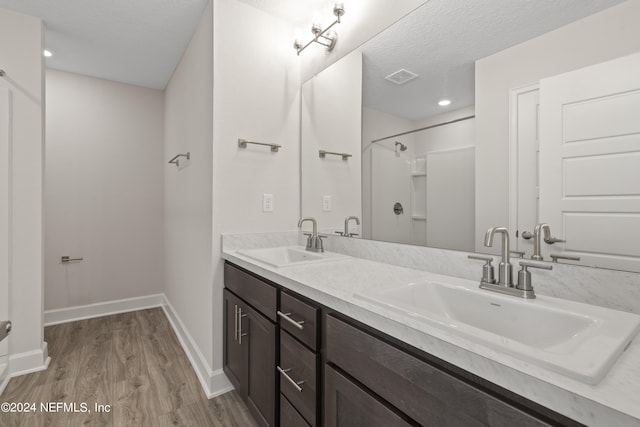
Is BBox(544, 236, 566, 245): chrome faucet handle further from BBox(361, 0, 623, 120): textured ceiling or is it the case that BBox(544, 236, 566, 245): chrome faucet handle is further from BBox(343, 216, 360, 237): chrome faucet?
BBox(343, 216, 360, 237): chrome faucet

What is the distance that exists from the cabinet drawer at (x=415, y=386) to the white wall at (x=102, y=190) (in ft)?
10.4

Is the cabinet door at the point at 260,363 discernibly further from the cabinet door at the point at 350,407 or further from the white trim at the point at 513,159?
the white trim at the point at 513,159

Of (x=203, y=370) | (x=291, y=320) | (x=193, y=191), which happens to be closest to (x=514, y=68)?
(x=291, y=320)

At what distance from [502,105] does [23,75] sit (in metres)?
2.88

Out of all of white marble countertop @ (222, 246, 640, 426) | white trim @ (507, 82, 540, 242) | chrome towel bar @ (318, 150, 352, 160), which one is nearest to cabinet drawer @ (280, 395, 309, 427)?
white marble countertop @ (222, 246, 640, 426)

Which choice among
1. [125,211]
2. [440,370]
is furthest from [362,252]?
[125,211]

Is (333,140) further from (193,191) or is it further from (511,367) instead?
(511,367)

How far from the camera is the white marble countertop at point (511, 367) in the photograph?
45 cm

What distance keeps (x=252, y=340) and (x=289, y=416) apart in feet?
1.34

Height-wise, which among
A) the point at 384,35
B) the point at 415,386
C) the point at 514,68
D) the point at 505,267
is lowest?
the point at 415,386

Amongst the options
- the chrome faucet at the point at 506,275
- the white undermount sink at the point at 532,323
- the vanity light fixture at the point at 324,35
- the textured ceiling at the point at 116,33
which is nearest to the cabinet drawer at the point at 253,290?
the white undermount sink at the point at 532,323

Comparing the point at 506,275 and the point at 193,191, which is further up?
the point at 193,191

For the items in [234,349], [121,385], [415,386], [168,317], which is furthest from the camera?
[168,317]

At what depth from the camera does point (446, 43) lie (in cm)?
128
